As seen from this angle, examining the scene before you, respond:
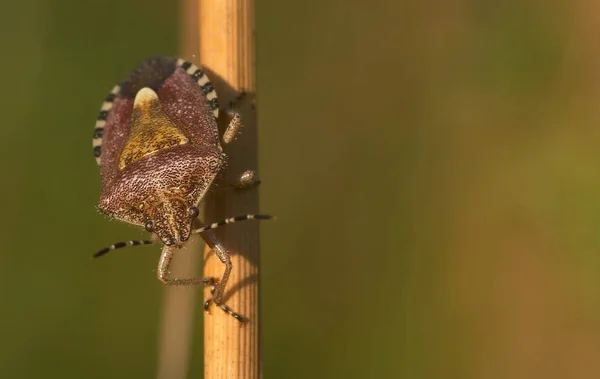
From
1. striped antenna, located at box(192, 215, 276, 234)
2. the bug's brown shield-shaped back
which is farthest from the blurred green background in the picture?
striped antenna, located at box(192, 215, 276, 234)

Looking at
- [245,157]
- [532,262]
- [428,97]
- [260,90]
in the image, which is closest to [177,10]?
[260,90]

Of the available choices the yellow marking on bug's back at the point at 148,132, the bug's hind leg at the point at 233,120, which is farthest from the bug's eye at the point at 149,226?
the bug's hind leg at the point at 233,120

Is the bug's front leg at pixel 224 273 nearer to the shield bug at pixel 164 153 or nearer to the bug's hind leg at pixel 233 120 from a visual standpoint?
the shield bug at pixel 164 153

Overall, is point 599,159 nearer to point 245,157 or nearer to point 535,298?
point 535,298

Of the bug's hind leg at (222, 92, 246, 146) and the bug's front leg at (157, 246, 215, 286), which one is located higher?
the bug's hind leg at (222, 92, 246, 146)

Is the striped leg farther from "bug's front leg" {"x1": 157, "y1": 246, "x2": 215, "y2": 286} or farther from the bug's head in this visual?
"bug's front leg" {"x1": 157, "y1": 246, "x2": 215, "y2": 286}

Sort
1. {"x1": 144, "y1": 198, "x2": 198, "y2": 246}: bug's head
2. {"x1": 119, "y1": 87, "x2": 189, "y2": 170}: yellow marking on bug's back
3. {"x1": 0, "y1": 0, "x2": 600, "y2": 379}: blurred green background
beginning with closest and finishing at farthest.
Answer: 1. {"x1": 144, "y1": 198, "x2": 198, "y2": 246}: bug's head
2. {"x1": 119, "y1": 87, "x2": 189, "y2": 170}: yellow marking on bug's back
3. {"x1": 0, "y1": 0, "x2": 600, "y2": 379}: blurred green background
